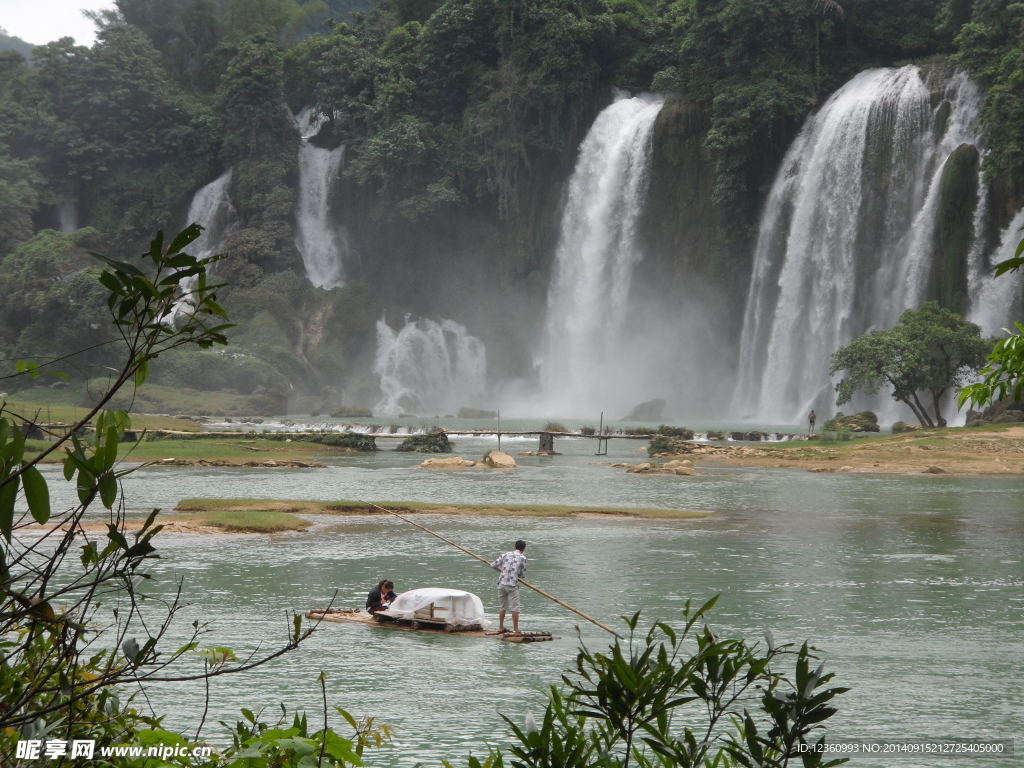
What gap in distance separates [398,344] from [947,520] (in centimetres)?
4562

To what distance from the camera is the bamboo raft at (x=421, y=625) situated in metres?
11.6

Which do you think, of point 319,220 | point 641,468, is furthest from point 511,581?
point 319,220

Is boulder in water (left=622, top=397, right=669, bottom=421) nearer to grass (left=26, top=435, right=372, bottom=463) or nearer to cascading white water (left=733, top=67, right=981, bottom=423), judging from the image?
cascading white water (left=733, top=67, right=981, bottom=423)

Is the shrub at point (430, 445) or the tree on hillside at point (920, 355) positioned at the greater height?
the tree on hillside at point (920, 355)

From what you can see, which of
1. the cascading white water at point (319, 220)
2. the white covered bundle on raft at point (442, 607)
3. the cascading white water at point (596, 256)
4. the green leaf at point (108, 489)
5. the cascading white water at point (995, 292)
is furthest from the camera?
the cascading white water at point (319, 220)

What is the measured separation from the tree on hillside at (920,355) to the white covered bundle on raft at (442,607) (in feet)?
91.2

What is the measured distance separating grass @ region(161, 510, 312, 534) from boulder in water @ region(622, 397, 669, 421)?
3499cm

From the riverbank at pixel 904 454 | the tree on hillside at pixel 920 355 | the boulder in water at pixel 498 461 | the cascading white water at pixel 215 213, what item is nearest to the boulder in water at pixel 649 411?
the tree on hillside at pixel 920 355

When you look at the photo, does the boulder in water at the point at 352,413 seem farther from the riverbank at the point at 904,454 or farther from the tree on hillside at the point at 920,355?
the tree on hillside at the point at 920,355

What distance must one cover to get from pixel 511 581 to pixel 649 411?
4268 centimetres

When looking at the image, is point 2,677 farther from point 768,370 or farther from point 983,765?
point 768,370

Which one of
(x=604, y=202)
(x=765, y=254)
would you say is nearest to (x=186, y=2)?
(x=604, y=202)

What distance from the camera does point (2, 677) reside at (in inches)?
122

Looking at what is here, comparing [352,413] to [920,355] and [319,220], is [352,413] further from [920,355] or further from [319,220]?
[920,355]
